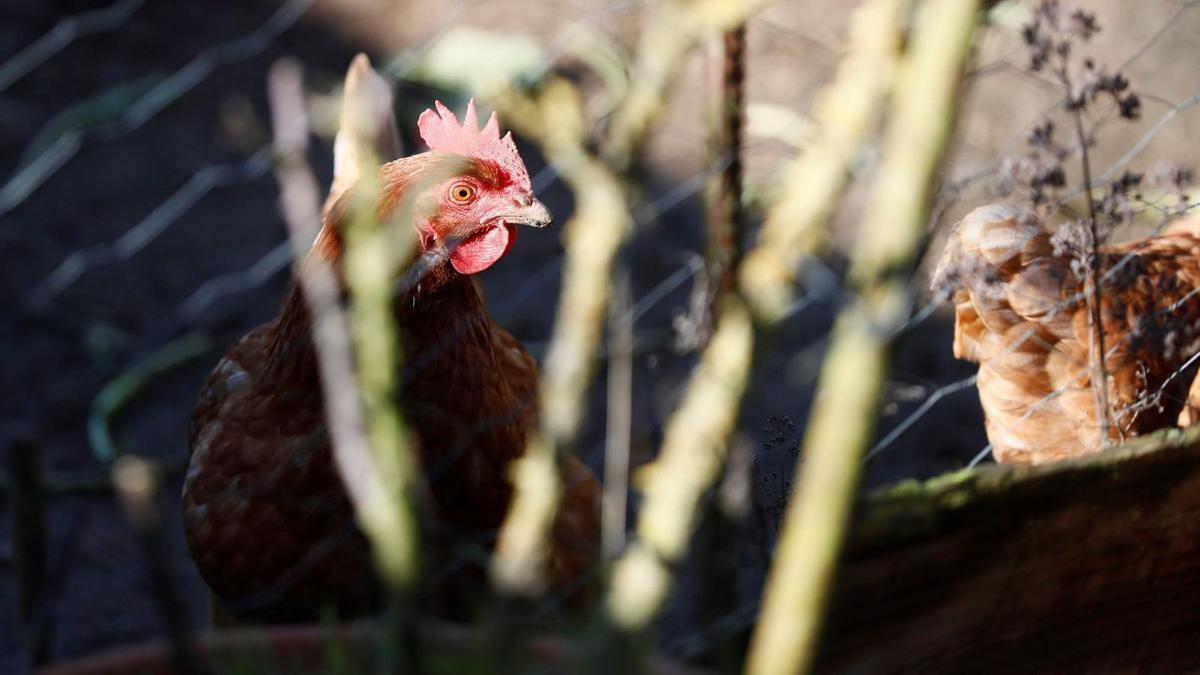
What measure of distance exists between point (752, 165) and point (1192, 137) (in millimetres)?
1364

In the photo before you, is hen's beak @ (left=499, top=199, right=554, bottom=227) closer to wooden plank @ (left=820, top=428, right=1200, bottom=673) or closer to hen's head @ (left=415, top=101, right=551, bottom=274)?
hen's head @ (left=415, top=101, right=551, bottom=274)

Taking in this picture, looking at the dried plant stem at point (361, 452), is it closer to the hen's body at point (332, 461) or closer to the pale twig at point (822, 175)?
the hen's body at point (332, 461)

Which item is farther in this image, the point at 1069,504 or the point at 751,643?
the point at 1069,504

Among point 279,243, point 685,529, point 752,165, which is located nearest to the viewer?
point 685,529

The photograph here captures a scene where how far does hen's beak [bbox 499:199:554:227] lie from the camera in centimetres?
148

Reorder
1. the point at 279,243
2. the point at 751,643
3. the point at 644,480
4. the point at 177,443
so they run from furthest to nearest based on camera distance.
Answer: the point at 279,243
the point at 177,443
the point at 644,480
the point at 751,643

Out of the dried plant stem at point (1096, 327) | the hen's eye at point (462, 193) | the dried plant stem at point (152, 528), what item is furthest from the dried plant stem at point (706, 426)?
the dried plant stem at point (1096, 327)

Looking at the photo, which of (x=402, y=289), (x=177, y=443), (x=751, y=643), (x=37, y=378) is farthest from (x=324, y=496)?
(x=37, y=378)

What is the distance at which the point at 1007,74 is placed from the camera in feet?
11.8

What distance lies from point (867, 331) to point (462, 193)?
0.85 metres

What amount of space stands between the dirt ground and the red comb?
49 centimetres

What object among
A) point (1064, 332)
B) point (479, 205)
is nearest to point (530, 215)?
point (479, 205)

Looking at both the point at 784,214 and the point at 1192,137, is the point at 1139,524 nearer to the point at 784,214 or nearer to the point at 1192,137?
the point at 784,214

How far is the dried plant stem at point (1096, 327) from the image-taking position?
5.03ft
